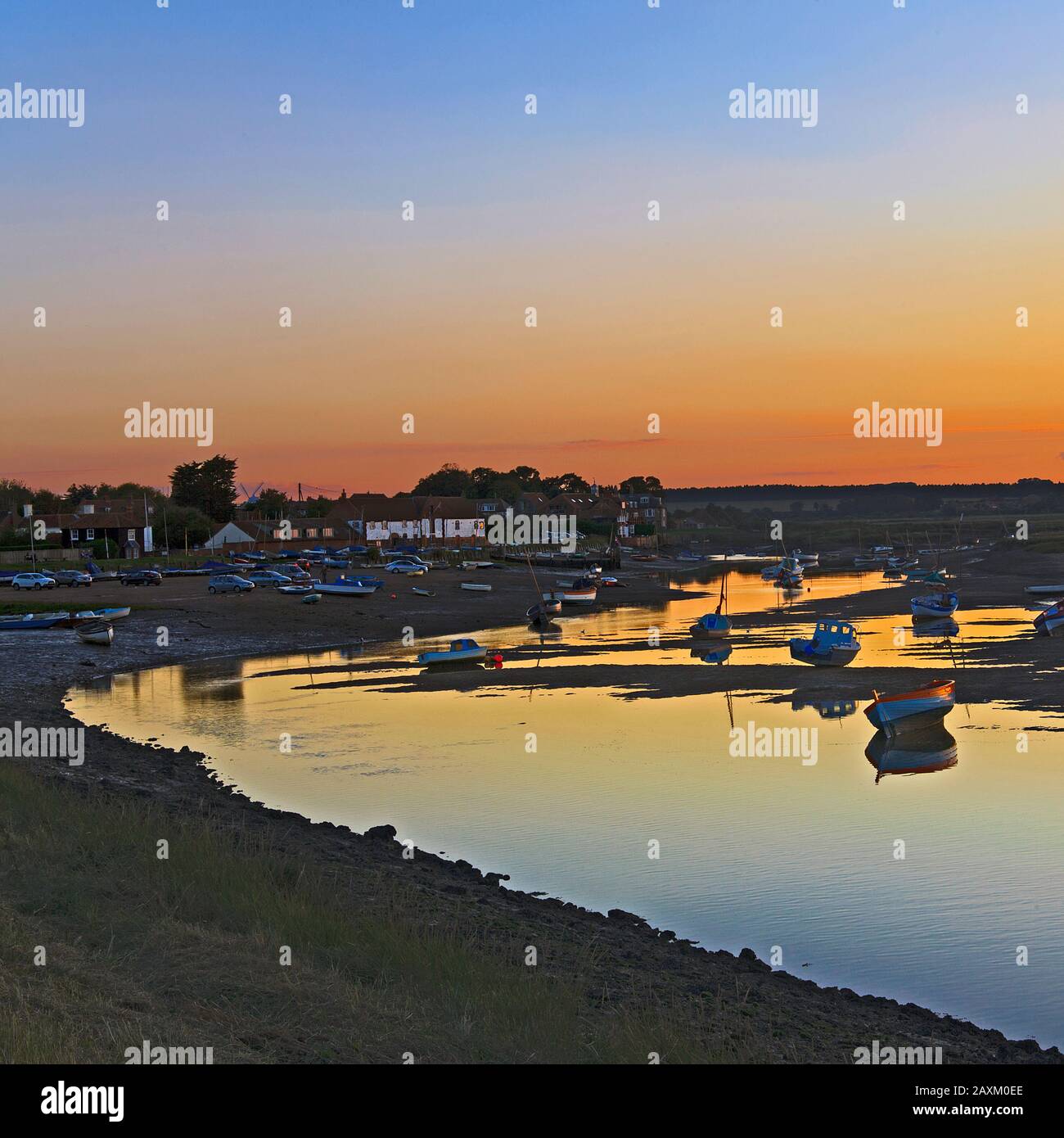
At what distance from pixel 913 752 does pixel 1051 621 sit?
31.7 metres

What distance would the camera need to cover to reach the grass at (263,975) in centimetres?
1141

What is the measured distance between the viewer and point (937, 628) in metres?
70.9

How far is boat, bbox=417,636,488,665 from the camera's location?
5826 centimetres

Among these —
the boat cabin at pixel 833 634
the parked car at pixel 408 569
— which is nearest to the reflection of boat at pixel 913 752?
the boat cabin at pixel 833 634

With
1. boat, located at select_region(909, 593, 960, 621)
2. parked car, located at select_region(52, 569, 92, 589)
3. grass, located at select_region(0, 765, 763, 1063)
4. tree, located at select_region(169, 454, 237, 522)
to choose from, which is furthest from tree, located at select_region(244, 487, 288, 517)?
grass, located at select_region(0, 765, 763, 1063)

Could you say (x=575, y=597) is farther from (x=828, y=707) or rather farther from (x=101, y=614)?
(x=828, y=707)

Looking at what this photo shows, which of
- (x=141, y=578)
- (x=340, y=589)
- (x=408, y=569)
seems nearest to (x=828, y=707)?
(x=340, y=589)

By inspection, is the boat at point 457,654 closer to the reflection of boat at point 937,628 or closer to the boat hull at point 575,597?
the reflection of boat at point 937,628

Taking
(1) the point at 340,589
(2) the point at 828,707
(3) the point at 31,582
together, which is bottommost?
(2) the point at 828,707

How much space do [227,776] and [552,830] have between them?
10.5 m

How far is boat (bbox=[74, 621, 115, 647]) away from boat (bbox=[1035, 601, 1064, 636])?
49.4 meters
